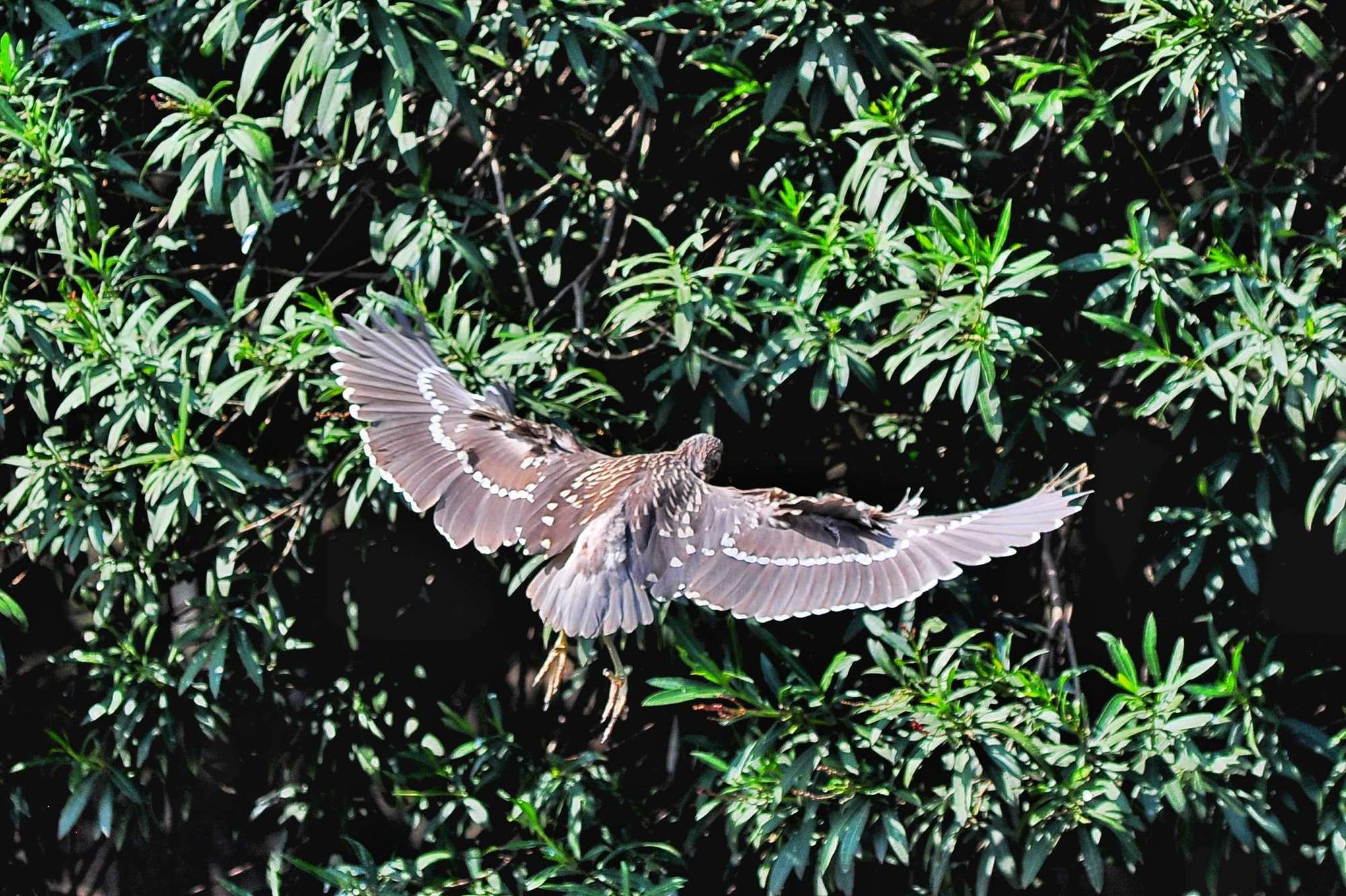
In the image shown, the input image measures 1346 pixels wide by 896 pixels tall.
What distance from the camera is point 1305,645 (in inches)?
137

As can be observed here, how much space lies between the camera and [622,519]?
312 centimetres

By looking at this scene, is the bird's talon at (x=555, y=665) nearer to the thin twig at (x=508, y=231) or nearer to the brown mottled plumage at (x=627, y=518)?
the brown mottled plumage at (x=627, y=518)

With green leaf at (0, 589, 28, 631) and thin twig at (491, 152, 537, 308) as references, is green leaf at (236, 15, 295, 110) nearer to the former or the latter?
thin twig at (491, 152, 537, 308)

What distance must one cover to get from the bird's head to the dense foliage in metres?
0.10

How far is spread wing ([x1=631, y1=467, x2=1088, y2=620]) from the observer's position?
3.01 m

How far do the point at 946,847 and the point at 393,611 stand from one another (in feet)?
4.43

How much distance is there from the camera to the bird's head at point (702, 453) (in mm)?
3260

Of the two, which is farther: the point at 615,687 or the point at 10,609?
the point at 10,609

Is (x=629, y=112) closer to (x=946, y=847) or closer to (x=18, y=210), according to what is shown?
(x=18, y=210)

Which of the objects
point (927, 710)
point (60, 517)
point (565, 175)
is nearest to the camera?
point (927, 710)

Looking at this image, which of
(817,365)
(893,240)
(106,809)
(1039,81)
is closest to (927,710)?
(817,365)

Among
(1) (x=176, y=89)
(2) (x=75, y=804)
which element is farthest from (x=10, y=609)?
(1) (x=176, y=89)

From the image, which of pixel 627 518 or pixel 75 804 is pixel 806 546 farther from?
pixel 75 804

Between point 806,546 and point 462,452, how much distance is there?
0.73 meters
